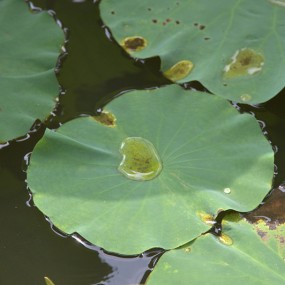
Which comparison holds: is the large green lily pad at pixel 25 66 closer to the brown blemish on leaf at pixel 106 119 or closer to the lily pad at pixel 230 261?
the brown blemish on leaf at pixel 106 119

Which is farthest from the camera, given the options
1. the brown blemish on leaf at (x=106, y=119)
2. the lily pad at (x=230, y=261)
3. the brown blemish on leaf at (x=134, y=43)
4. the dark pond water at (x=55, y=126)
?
the brown blemish on leaf at (x=134, y=43)

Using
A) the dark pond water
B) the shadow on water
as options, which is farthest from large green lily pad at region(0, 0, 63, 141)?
the shadow on water

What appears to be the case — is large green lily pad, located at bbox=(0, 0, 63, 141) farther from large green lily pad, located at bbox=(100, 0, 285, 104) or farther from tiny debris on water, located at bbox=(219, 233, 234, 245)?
tiny debris on water, located at bbox=(219, 233, 234, 245)

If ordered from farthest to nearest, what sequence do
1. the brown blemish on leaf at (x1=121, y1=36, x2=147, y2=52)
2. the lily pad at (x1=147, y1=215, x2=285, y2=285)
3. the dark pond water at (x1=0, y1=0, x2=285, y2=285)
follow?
the brown blemish on leaf at (x1=121, y1=36, x2=147, y2=52) → the dark pond water at (x1=0, y1=0, x2=285, y2=285) → the lily pad at (x1=147, y1=215, x2=285, y2=285)

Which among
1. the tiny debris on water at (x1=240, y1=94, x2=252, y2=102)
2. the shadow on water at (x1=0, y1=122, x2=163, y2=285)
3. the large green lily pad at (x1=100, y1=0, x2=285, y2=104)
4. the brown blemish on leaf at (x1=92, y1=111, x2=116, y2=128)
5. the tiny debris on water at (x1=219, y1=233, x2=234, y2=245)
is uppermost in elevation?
the large green lily pad at (x1=100, y1=0, x2=285, y2=104)

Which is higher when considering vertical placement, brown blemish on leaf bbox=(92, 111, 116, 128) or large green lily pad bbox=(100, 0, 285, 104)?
large green lily pad bbox=(100, 0, 285, 104)

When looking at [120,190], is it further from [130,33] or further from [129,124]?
[130,33]

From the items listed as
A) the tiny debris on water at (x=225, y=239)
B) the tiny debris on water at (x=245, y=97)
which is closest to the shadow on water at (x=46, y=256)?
the tiny debris on water at (x=225, y=239)
